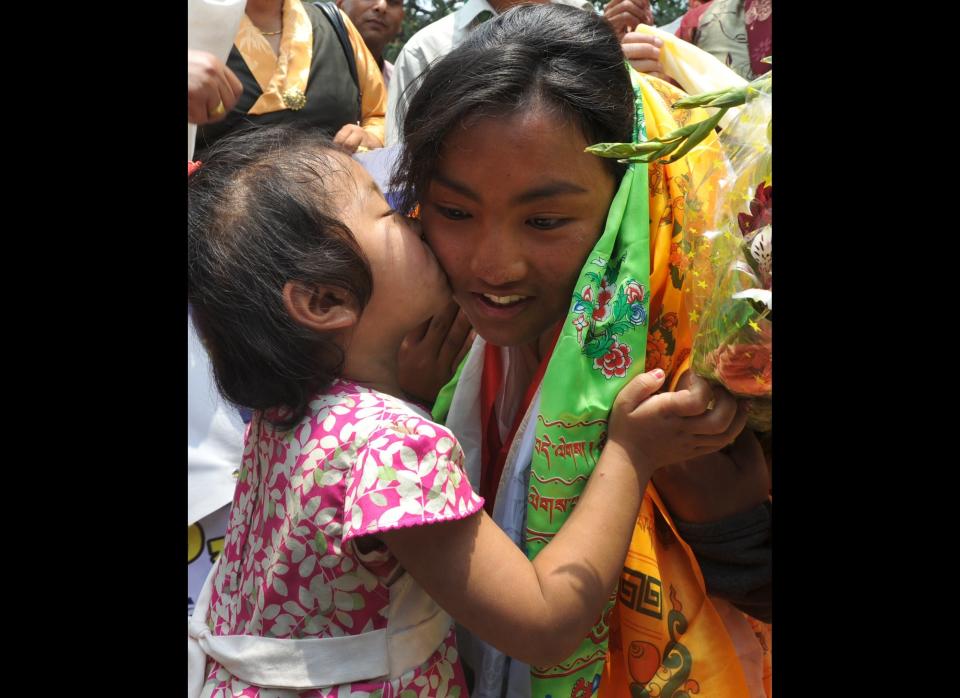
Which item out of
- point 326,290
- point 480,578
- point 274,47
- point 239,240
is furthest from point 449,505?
point 274,47

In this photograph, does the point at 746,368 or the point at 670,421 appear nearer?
the point at 746,368

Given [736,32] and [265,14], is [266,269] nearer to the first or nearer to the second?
[265,14]

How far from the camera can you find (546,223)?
175cm

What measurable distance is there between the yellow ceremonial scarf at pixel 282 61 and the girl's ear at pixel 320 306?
76.9 inches

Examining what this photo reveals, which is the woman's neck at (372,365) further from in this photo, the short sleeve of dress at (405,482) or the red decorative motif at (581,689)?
the red decorative motif at (581,689)

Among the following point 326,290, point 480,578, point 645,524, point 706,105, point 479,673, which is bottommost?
point 479,673

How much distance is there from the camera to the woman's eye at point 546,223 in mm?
1749

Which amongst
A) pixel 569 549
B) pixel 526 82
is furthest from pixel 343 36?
pixel 569 549

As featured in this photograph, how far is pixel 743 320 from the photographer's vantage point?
1.42 meters

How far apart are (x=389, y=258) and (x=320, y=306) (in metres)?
0.15

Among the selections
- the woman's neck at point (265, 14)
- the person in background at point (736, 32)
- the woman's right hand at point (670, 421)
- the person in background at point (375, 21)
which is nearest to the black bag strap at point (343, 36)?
the woman's neck at point (265, 14)

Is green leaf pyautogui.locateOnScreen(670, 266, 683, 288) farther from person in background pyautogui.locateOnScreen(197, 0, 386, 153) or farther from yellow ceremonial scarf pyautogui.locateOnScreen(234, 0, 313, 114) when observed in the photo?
yellow ceremonial scarf pyautogui.locateOnScreen(234, 0, 313, 114)

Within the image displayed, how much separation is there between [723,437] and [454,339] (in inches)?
29.5

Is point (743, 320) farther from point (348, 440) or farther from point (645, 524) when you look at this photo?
point (348, 440)
